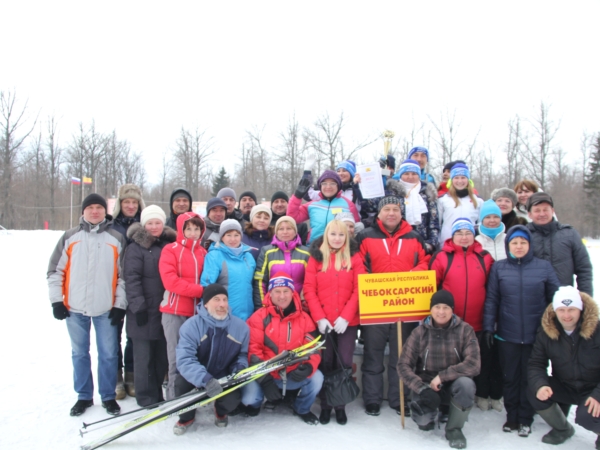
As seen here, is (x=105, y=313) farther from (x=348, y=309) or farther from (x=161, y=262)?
(x=348, y=309)

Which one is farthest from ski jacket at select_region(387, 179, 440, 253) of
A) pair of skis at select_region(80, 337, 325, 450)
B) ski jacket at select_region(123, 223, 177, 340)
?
ski jacket at select_region(123, 223, 177, 340)

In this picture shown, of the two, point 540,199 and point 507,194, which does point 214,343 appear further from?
point 507,194

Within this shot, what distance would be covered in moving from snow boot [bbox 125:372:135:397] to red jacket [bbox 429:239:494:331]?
3840 millimetres

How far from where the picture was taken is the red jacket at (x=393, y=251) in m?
4.71

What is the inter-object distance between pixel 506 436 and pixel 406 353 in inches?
49.0

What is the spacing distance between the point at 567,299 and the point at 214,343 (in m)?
3.42

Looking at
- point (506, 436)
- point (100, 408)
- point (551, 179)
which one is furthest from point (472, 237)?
point (551, 179)

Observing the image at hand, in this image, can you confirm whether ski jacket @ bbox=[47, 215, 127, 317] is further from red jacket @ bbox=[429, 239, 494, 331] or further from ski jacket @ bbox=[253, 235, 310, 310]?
red jacket @ bbox=[429, 239, 494, 331]

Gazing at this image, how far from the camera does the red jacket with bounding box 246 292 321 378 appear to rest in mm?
4348

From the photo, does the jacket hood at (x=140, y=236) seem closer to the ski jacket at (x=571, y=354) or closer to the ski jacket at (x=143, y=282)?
the ski jacket at (x=143, y=282)

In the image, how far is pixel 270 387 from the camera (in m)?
4.22

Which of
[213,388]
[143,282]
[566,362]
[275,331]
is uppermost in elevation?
[143,282]

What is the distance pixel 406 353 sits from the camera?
4230 millimetres

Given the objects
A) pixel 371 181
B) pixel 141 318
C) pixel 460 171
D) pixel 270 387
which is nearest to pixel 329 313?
pixel 270 387
